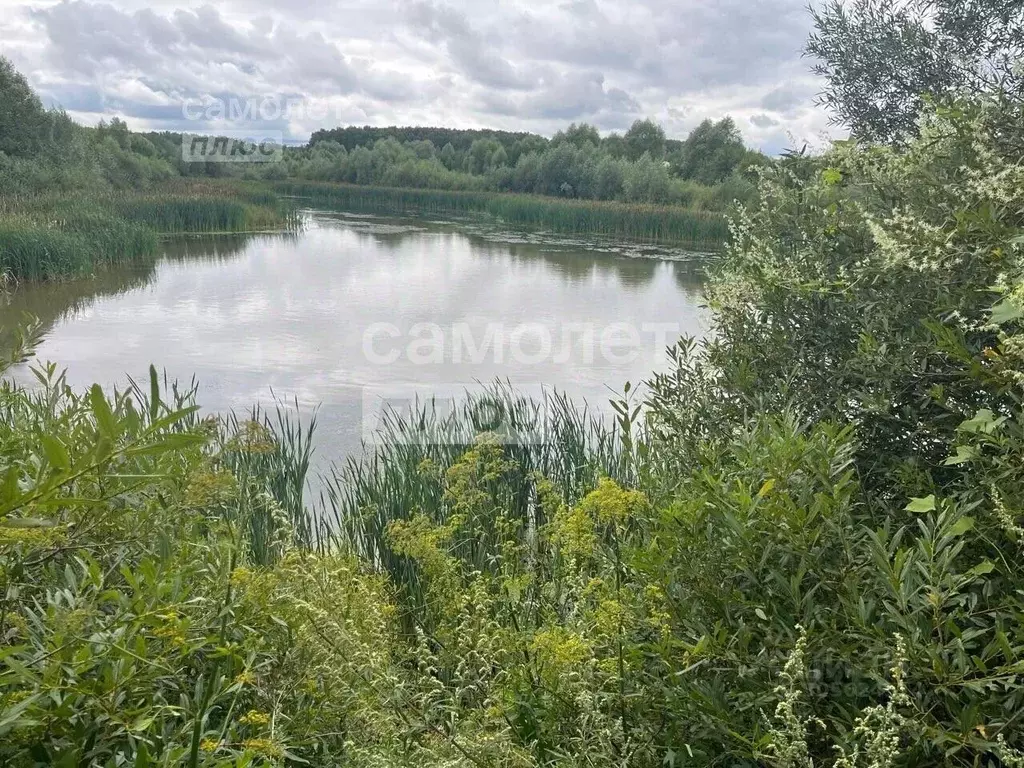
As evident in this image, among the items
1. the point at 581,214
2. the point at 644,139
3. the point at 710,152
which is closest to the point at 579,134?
the point at 644,139

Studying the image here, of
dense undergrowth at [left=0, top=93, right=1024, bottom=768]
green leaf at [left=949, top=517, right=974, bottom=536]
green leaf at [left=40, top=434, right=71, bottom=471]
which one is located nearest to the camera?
green leaf at [left=40, top=434, right=71, bottom=471]

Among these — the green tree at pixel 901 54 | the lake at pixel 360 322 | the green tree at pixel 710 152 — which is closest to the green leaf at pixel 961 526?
the lake at pixel 360 322

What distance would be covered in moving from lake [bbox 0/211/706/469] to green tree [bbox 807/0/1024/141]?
2144 millimetres

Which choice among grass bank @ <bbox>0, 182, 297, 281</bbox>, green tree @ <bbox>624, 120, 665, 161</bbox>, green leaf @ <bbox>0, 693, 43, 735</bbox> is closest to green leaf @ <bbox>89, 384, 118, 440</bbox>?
green leaf @ <bbox>0, 693, 43, 735</bbox>

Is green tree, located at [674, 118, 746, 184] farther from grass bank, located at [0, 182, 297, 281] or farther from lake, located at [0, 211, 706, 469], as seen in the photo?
grass bank, located at [0, 182, 297, 281]

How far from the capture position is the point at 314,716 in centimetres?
157

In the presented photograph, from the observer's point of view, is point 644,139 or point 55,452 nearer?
point 55,452

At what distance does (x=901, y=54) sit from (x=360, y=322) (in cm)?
616

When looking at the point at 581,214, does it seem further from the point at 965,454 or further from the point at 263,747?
the point at 263,747

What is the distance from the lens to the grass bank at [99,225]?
10.7 meters

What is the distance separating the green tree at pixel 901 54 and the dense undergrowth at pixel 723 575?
9.44 ft

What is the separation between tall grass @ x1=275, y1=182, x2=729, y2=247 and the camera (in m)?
18.5

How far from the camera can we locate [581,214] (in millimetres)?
20578

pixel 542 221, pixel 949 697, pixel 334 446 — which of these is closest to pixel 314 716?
pixel 949 697
